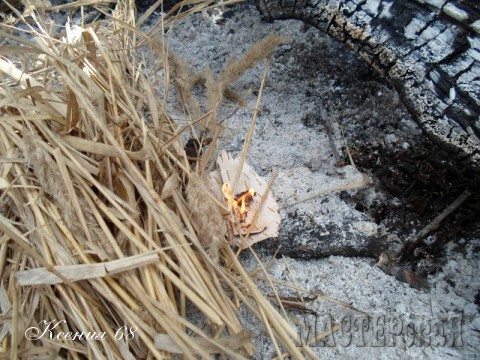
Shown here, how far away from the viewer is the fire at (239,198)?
1284mm

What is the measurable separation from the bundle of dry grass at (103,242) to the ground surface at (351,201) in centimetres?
22

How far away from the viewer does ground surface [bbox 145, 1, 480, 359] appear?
3.67 ft

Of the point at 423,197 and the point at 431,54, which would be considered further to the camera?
the point at 423,197

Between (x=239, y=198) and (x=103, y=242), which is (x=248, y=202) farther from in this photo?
(x=103, y=242)

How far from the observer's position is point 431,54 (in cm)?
118

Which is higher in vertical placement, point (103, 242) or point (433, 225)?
point (433, 225)

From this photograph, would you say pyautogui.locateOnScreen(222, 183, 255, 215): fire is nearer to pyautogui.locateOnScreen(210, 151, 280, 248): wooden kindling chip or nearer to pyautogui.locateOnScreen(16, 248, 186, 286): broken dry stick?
pyautogui.locateOnScreen(210, 151, 280, 248): wooden kindling chip

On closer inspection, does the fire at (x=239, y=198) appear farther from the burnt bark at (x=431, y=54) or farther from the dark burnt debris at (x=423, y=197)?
the burnt bark at (x=431, y=54)

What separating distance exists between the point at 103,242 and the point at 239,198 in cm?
45

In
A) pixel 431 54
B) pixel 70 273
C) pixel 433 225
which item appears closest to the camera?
pixel 70 273

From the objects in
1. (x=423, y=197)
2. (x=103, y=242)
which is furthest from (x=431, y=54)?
(x=103, y=242)

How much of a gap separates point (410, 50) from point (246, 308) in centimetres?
85

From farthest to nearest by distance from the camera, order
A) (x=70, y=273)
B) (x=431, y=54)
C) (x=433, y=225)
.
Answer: (x=433, y=225)
(x=431, y=54)
(x=70, y=273)

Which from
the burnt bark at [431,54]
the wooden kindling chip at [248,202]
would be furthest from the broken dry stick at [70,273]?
the burnt bark at [431,54]
